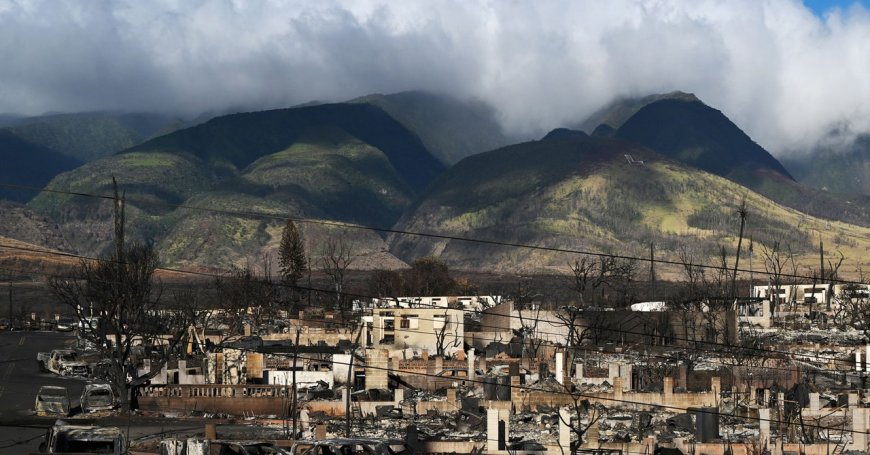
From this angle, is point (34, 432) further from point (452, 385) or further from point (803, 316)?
point (803, 316)

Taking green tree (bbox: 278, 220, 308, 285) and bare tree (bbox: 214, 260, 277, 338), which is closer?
bare tree (bbox: 214, 260, 277, 338)

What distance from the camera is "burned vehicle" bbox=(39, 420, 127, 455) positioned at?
35969mm

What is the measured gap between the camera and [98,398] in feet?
200

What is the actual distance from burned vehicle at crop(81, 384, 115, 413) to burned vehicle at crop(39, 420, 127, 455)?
23.3 meters

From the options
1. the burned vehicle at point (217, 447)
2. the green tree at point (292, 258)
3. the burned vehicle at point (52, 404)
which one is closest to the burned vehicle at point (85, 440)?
the burned vehicle at point (217, 447)

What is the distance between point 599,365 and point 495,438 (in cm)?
3488

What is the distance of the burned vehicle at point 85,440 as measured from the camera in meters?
36.0

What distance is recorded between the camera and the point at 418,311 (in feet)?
325

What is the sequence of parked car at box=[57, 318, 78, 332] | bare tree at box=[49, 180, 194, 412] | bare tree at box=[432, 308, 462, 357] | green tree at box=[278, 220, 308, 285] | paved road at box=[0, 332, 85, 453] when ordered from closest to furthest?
paved road at box=[0, 332, 85, 453]
bare tree at box=[49, 180, 194, 412]
bare tree at box=[432, 308, 462, 357]
parked car at box=[57, 318, 78, 332]
green tree at box=[278, 220, 308, 285]

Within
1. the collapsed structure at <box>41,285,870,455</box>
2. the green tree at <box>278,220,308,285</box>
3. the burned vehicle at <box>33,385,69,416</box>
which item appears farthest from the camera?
the green tree at <box>278,220,308,285</box>

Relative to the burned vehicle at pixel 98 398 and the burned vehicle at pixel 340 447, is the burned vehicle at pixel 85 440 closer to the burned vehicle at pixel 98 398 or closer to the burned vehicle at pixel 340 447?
the burned vehicle at pixel 340 447

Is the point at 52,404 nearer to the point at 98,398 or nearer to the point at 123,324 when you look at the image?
the point at 98,398

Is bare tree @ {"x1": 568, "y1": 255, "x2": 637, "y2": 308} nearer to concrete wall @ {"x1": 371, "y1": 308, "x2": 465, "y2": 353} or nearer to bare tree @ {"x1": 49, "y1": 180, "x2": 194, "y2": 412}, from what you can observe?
concrete wall @ {"x1": 371, "y1": 308, "x2": 465, "y2": 353}

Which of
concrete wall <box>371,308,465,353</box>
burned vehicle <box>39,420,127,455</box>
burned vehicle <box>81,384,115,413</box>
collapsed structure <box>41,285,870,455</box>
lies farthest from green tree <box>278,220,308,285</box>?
burned vehicle <box>39,420,127,455</box>
